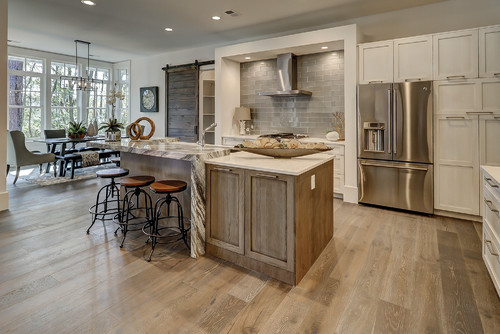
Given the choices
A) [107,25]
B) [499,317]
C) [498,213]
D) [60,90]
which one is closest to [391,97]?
[498,213]

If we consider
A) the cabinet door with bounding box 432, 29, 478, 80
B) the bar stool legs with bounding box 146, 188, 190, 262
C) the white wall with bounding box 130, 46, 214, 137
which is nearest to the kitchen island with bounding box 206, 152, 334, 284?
the bar stool legs with bounding box 146, 188, 190, 262

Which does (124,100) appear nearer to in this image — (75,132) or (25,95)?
(25,95)

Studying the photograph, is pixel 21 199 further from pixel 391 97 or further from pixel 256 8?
pixel 391 97

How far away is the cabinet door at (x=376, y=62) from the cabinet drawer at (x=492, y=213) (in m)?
2.32

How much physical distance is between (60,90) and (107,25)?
3681 millimetres

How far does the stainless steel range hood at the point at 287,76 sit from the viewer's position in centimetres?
530

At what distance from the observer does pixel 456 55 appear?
366 cm

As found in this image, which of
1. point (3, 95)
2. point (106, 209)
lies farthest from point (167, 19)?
point (106, 209)

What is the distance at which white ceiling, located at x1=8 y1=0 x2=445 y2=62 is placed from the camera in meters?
4.43

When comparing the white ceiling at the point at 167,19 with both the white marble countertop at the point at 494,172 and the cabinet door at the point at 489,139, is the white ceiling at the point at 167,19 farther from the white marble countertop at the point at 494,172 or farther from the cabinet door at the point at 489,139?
the white marble countertop at the point at 494,172

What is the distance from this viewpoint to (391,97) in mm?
4027

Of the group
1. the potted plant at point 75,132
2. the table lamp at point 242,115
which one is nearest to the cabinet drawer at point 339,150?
the table lamp at point 242,115

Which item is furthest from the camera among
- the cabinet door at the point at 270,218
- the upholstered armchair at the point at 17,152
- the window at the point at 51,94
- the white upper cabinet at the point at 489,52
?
the window at the point at 51,94

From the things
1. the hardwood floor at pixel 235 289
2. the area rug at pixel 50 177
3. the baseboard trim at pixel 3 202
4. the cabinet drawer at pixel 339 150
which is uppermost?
the cabinet drawer at pixel 339 150
